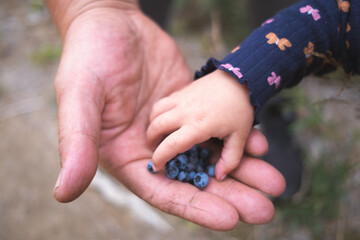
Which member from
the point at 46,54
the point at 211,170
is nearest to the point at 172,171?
the point at 211,170

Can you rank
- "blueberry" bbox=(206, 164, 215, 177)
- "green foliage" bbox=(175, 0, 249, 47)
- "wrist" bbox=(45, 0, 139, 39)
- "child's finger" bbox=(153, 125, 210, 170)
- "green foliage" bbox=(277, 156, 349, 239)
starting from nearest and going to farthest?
"child's finger" bbox=(153, 125, 210, 170) → "blueberry" bbox=(206, 164, 215, 177) → "wrist" bbox=(45, 0, 139, 39) → "green foliage" bbox=(277, 156, 349, 239) → "green foliage" bbox=(175, 0, 249, 47)

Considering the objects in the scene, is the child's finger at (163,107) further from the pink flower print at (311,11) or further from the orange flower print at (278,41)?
the pink flower print at (311,11)

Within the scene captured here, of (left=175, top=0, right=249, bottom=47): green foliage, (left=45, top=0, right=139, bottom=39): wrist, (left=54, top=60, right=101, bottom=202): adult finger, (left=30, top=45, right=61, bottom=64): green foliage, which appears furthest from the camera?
(left=30, top=45, right=61, bottom=64): green foliage

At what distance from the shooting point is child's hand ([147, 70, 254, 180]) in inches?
43.1

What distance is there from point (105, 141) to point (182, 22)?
2.05m

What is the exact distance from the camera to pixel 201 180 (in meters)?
1.14

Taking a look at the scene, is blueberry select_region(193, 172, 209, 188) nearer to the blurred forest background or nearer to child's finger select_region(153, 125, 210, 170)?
child's finger select_region(153, 125, 210, 170)

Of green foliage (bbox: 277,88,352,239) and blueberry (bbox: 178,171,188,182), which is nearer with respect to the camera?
blueberry (bbox: 178,171,188,182)

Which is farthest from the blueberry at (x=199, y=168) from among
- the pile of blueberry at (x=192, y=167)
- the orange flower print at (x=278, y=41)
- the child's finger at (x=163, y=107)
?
the orange flower print at (x=278, y=41)

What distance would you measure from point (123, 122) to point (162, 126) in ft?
0.54

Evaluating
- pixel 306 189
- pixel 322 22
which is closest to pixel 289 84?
pixel 322 22

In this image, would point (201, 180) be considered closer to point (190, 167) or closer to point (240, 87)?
point (190, 167)

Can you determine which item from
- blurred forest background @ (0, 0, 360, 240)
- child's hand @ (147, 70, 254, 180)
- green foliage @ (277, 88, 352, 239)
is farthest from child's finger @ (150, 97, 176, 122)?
green foliage @ (277, 88, 352, 239)

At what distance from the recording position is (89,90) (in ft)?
3.51
